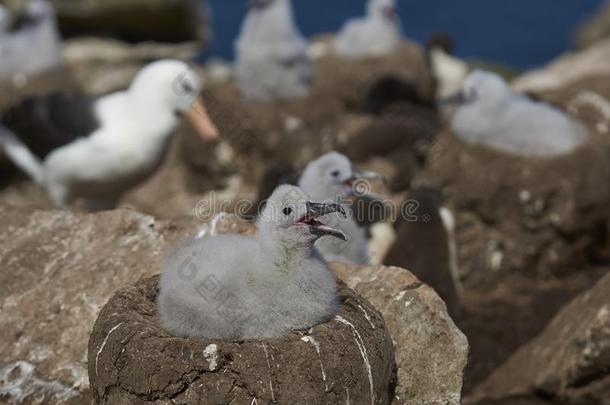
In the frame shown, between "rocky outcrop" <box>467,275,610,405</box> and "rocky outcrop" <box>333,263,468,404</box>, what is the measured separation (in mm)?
1285

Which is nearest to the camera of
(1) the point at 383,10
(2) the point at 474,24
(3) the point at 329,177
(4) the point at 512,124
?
(3) the point at 329,177

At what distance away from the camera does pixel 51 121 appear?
8531 millimetres

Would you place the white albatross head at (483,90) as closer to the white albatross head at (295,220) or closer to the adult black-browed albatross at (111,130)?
the adult black-browed albatross at (111,130)

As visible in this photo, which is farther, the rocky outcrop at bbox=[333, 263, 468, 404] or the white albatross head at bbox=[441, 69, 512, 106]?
the white albatross head at bbox=[441, 69, 512, 106]

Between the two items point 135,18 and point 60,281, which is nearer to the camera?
point 60,281

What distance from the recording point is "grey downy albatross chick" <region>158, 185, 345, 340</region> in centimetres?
421

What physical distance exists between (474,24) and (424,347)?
27.7m

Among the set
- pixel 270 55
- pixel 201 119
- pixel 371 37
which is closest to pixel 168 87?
pixel 201 119

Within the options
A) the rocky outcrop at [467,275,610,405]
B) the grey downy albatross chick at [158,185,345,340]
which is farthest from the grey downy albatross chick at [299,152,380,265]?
the grey downy albatross chick at [158,185,345,340]

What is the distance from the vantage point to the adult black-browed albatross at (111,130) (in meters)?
8.22

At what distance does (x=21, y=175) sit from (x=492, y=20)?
22.7m

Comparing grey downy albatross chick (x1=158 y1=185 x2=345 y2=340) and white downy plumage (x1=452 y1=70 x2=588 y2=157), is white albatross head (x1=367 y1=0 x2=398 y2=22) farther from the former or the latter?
grey downy albatross chick (x1=158 y1=185 x2=345 y2=340)

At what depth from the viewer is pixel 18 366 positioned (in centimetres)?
491

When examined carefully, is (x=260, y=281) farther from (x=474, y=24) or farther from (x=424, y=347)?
(x=474, y=24)
